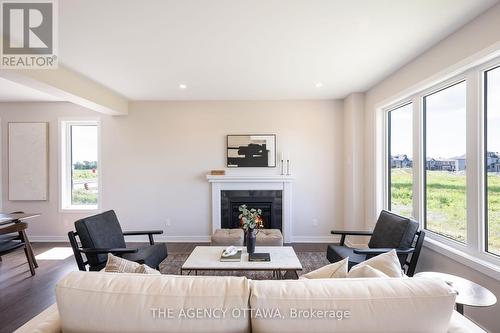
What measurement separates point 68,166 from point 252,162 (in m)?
3.61

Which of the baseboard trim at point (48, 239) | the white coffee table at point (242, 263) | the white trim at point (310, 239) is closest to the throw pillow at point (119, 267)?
the white coffee table at point (242, 263)

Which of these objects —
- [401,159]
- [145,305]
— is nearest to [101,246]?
[145,305]

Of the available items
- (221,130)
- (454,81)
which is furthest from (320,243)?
(454,81)

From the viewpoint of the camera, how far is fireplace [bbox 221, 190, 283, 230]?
177 inches

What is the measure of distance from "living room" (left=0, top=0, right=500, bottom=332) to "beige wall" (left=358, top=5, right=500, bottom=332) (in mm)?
19

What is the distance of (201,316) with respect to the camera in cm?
105

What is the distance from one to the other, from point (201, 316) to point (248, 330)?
22cm

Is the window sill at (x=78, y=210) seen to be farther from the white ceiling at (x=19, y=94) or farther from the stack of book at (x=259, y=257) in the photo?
the stack of book at (x=259, y=257)

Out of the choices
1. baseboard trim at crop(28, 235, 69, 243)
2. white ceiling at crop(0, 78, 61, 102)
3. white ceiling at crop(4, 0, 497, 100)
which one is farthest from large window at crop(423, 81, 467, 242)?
baseboard trim at crop(28, 235, 69, 243)

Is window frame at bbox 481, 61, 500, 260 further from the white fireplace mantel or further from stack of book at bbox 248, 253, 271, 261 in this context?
the white fireplace mantel

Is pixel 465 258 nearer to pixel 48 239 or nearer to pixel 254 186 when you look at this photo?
pixel 254 186

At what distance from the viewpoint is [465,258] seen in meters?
2.13

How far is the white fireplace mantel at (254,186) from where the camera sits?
4449mm

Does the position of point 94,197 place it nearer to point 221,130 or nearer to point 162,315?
point 221,130
